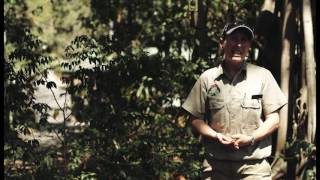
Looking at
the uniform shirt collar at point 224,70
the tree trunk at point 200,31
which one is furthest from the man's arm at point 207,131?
the tree trunk at point 200,31

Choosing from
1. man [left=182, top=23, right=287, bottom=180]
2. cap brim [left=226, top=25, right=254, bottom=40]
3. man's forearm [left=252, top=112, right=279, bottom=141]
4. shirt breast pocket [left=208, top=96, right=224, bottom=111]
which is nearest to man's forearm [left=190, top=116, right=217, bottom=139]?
man [left=182, top=23, right=287, bottom=180]

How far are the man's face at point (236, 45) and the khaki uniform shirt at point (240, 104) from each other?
0.07 metres

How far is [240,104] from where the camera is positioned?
3129mm

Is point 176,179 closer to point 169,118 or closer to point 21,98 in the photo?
point 169,118

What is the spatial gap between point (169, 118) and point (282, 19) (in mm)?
1719

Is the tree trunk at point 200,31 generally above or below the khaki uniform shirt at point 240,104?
above

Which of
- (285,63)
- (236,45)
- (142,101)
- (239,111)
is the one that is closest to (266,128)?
(239,111)

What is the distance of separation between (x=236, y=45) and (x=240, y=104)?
0.35 m

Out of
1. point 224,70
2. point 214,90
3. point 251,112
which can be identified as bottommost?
point 251,112

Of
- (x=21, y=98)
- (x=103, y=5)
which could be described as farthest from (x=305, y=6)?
(x=103, y=5)

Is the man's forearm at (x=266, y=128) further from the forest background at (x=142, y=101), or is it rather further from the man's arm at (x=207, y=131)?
the forest background at (x=142, y=101)

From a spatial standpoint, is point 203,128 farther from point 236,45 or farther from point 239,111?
point 236,45

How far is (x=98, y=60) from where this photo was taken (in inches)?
217

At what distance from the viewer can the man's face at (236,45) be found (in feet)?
10.3
